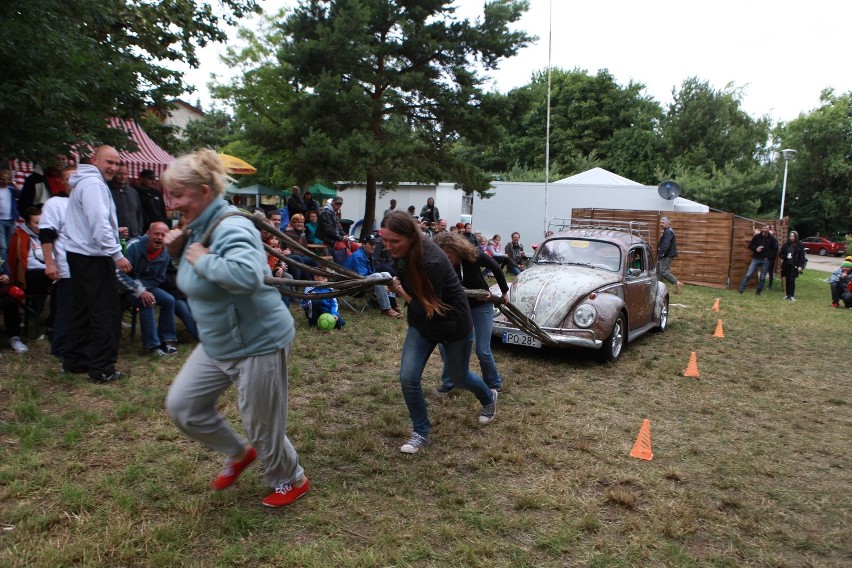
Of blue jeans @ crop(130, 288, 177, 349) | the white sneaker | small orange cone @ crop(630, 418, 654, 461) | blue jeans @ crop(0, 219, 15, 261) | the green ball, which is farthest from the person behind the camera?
the green ball

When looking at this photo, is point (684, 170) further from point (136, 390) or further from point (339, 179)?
point (136, 390)

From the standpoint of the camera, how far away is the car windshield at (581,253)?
8.67m

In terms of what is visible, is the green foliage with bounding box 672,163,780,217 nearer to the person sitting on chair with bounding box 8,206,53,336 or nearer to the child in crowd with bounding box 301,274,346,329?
the child in crowd with bounding box 301,274,346,329

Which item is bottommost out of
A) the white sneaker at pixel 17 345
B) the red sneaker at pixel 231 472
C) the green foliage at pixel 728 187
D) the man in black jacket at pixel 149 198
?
the red sneaker at pixel 231 472

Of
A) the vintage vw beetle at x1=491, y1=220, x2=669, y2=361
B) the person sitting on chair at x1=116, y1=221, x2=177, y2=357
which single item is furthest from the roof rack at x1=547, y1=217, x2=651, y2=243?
the person sitting on chair at x1=116, y1=221, x2=177, y2=357

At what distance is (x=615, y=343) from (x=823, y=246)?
44.6 metres

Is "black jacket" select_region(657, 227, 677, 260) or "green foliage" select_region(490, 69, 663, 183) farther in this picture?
"green foliage" select_region(490, 69, 663, 183)

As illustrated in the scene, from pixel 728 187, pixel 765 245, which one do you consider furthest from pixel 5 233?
pixel 728 187

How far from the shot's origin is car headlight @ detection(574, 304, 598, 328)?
7.47 metres

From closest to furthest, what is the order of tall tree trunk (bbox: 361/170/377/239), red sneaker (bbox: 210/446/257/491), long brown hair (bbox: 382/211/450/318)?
red sneaker (bbox: 210/446/257/491) → long brown hair (bbox: 382/211/450/318) → tall tree trunk (bbox: 361/170/377/239)

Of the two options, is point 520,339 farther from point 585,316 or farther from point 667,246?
point 667,246

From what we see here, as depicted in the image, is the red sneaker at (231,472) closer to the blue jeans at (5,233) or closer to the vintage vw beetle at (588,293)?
the vintage vw beetle at (588,293)

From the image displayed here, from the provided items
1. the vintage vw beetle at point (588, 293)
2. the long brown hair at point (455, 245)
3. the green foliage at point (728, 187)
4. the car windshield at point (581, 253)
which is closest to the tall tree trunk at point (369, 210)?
the car windshield at point (581, 253)

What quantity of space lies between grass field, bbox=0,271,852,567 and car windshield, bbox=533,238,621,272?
2058 mm
